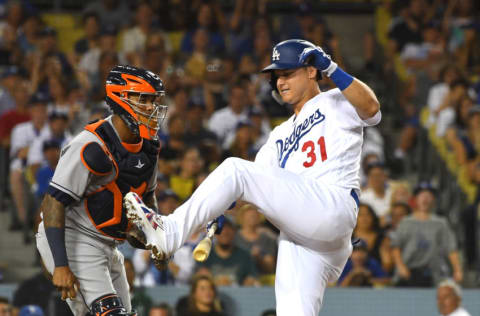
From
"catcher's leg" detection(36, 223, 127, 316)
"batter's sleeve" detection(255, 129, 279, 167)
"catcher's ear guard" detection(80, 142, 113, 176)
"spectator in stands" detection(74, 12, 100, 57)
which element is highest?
"spectator in stands" detection(74, 12, 100, 57)

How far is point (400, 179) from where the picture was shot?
11.2m

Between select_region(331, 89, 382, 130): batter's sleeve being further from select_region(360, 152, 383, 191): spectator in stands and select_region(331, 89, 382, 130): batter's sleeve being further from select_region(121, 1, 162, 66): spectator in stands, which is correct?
select_region(121, 1, 162, 66): spectator in stands

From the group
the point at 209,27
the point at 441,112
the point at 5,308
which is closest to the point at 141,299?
the point at 5,308

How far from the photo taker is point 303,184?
16.5 feet

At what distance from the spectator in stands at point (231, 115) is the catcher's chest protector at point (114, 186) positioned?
554cm

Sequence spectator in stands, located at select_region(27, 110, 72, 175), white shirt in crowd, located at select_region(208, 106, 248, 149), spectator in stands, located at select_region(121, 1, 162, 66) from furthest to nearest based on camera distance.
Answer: spectator in stands, located at select_region(121, 1, 162, 66) → white shirt in crowd, located at select_region(208, 106, 248, 149) → spectator in stands, located at select_region(27, 110, 72, 175)

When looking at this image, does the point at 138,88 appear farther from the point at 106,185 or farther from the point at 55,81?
the point at 55,81

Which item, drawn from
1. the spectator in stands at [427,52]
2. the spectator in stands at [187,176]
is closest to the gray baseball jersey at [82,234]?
the spectator in stands at [187,176]

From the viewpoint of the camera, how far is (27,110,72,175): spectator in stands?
9.96 meters

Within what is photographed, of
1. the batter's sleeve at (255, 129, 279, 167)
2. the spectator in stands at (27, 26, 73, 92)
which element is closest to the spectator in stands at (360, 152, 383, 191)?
the spectator in stands at (27, 26, 73, 92)

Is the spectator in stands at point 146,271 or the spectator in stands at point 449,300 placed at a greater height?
the spectator in stands at point 146,271

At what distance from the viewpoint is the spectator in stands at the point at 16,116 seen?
34.9 ft

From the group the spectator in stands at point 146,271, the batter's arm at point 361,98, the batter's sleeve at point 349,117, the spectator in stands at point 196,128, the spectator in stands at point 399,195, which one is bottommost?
the spectator in stands at point 146,271

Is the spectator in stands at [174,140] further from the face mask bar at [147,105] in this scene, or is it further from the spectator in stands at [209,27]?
the face mask bar at [147,105]
